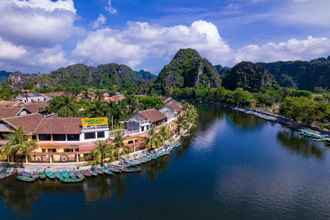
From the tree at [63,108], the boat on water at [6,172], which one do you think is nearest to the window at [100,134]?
the boat on water at [6,172]

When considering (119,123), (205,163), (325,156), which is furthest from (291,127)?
(119,123)

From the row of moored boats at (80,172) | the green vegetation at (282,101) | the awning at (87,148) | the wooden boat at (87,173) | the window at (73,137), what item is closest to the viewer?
the row of moored boats at (80,172)

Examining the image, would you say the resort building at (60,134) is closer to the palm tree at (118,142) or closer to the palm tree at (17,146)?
the palm tree at (17,146)

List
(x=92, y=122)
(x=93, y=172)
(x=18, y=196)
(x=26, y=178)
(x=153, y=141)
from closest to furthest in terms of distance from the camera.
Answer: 1. (x=18, y=196)
2. (x=26, y=178)
3. (x=93, y=172)
4. (x=92, y=122)
5. (x=153, y=141)

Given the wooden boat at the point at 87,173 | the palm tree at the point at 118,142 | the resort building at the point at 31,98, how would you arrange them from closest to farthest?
1. the wooden boat at the point at 87,173
2. the palm tree at the point at 118,142
3. the resort building at the point at 31,98

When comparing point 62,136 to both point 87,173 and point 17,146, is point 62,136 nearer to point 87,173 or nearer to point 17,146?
point 17,146

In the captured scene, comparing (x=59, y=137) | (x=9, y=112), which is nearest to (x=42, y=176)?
(x=59, y=137)

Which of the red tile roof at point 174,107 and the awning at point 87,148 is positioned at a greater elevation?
the red tile roof at point 174,107

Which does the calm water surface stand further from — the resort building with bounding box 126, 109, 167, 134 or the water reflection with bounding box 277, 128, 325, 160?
the resort building with bounding box 126, 109, 167, 134

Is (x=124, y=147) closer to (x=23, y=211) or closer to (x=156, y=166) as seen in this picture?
(x=156, y=166)
